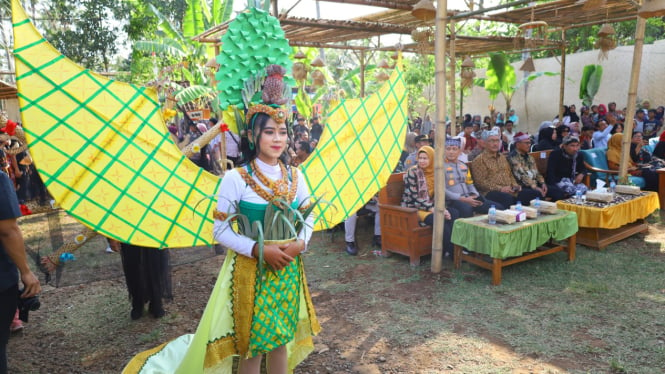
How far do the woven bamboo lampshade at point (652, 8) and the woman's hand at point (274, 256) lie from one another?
17.0 ft

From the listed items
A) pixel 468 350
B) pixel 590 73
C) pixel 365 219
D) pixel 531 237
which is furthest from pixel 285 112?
pixel 590 73

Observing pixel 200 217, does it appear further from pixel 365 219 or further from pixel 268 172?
pixel 365 219

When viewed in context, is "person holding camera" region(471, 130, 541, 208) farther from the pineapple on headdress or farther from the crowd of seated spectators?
the pineapple on headdress

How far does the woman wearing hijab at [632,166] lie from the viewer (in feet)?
23.2

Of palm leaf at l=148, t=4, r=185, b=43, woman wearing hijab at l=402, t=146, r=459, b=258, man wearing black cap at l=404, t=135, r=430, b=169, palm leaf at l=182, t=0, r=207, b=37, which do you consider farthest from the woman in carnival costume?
palm leaf at l=148, t=4, r=185, b=43

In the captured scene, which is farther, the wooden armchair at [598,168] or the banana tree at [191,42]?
the banana tree at [191,42]

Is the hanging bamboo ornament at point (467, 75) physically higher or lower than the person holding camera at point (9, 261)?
higher

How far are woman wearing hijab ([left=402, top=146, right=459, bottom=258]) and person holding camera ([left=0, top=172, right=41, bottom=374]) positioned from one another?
370cm

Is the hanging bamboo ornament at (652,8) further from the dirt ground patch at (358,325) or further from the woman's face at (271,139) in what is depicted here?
the woman's face at (271,139)

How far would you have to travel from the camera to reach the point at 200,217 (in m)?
2.50

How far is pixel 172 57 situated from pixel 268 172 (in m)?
13.2

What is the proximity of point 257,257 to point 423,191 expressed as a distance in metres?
3.26

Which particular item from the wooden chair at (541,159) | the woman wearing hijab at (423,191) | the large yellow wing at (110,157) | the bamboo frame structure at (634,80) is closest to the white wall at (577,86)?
the wooden chair at (541,159)

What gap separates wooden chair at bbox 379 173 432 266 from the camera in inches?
191
